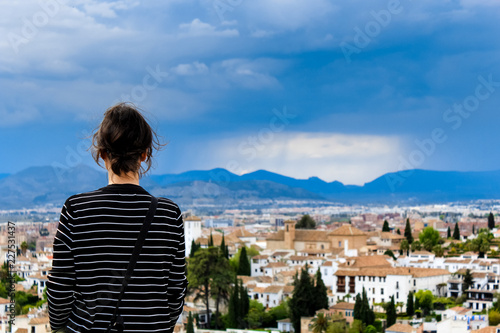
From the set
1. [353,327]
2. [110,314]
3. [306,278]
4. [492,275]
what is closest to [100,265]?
[110,314]

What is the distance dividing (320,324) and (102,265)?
59.0 feet

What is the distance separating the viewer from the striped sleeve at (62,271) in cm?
130

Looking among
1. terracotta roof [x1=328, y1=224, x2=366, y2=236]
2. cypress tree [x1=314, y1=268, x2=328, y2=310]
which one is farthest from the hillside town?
cypress tree [x1=314, y1=268, x2=328, y2=310]

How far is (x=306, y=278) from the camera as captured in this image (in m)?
20.0

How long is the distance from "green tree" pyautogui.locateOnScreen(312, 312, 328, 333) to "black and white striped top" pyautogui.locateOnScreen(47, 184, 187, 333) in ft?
58.5

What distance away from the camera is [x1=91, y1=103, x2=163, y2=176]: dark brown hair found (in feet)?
4.42

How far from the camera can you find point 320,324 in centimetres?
1859

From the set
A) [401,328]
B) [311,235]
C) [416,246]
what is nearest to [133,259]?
[401,328]

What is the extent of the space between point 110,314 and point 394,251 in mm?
33334

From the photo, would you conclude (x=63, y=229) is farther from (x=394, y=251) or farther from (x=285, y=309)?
(x=394, y=251)

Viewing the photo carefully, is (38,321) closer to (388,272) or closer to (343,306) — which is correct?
(343,306)

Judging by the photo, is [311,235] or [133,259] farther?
[311,235]

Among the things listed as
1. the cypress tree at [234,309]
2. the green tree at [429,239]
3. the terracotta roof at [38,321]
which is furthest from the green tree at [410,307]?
the green tree at [429,239]

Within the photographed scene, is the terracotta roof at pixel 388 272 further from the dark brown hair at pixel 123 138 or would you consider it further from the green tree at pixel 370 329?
the dark brown hair at pixel 123 138
